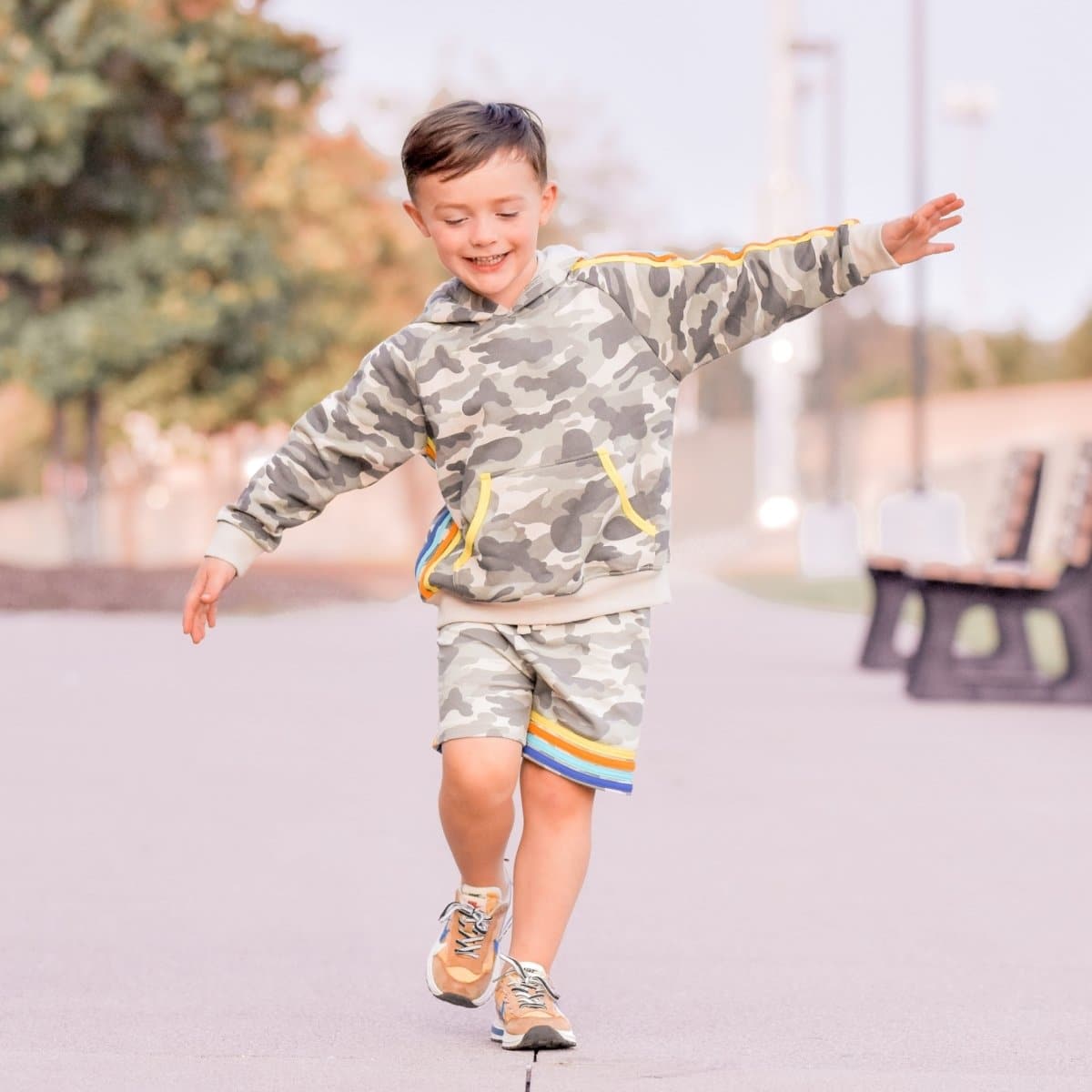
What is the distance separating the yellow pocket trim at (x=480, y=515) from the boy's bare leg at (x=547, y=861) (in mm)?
420

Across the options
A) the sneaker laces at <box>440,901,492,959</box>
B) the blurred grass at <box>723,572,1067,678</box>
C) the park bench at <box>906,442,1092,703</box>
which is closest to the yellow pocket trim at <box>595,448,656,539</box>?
the sneaker laces at <box>440,901,492,959</box>

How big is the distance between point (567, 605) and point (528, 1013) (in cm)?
74

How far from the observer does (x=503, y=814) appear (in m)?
4.29

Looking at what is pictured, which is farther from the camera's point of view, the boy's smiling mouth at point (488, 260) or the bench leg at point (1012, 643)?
the bench leg at point (1012, 643)

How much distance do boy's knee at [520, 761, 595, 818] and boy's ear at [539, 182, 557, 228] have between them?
1027 mm

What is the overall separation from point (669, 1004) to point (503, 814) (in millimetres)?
598

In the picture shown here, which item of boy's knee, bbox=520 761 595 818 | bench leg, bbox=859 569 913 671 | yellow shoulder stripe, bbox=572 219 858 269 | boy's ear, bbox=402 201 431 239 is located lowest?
bench leg, bbox=859 569 913 671

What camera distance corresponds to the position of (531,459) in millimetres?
4289

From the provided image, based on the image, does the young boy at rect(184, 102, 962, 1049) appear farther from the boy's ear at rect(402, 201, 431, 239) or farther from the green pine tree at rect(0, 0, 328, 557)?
the green pine tree at rect(0, 0, 328, 557)

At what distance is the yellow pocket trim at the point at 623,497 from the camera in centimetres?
429

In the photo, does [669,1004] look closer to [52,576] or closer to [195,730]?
[195,730]

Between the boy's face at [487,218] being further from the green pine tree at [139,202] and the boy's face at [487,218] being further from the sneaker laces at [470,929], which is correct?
the green pine tree at [139,202]

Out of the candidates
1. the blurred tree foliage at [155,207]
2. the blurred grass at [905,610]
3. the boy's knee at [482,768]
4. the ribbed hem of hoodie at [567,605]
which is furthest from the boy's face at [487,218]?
the blurred tree foliage at [155,207]

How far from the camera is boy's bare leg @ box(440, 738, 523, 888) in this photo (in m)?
4.25
